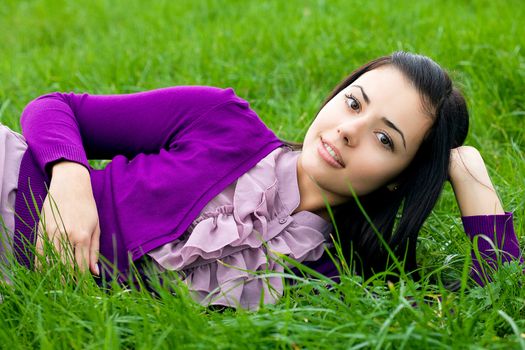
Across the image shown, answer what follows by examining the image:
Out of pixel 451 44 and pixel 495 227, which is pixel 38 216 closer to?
pixel 495 227

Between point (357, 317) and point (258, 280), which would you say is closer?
point (357, 317)

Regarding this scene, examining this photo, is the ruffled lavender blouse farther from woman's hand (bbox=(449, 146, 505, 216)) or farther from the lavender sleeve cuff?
woman's hand (bbox=(449, 146, 505, 216))

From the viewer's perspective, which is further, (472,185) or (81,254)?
(472,185)

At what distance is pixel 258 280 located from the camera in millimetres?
2309

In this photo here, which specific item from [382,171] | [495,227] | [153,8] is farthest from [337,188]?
[153,8]

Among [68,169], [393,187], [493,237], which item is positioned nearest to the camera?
[68,169]

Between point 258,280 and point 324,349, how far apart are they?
52 centimetres

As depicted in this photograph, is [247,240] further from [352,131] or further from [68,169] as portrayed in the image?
[68,169]

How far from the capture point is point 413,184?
2.53 m

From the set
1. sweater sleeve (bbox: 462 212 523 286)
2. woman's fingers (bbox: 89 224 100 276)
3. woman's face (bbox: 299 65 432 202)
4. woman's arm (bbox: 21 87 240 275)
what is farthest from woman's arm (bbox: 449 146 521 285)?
woman's fingers (bbox: 89 224 100 276)

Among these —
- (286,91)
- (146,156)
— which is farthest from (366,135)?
(286,91)

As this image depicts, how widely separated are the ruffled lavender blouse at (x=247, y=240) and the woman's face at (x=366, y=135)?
12 cm

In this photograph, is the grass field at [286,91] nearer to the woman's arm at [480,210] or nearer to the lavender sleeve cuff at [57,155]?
the woman's arm at [480,210]

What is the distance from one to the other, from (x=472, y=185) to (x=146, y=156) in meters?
1.11
